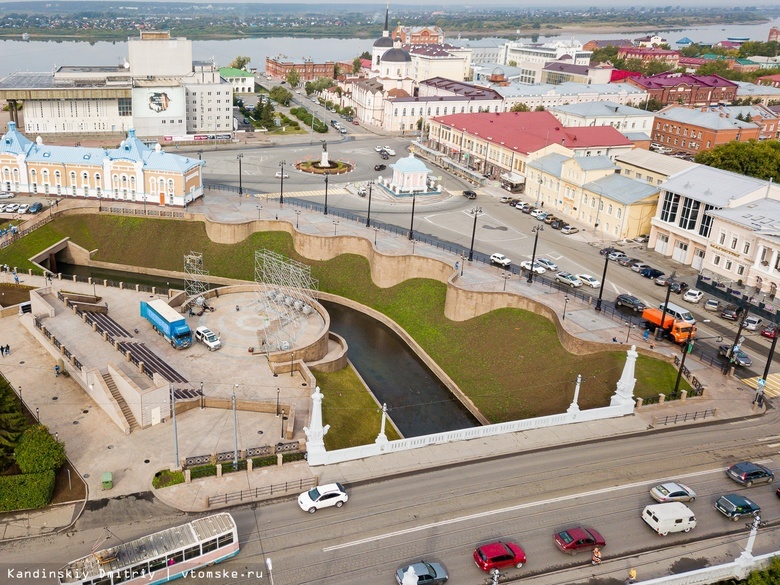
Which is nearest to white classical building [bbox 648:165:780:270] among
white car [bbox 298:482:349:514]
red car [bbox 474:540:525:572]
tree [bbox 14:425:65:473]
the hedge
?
red car [bbox 474:540:525:572]

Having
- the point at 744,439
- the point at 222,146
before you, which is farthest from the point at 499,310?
the point at 222,146

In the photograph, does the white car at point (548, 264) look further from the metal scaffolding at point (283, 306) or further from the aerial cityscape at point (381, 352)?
the metal scaffolding at point (283, 306)

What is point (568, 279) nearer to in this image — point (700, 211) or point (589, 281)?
point (589, 281)

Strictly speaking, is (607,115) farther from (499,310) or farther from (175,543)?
(175,543)

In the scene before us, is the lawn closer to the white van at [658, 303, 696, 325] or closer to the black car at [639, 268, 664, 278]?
the white van at [658, 303, 696, 325]

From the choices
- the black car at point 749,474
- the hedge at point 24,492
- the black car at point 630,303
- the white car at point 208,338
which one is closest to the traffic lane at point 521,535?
the black car at point 749,474
